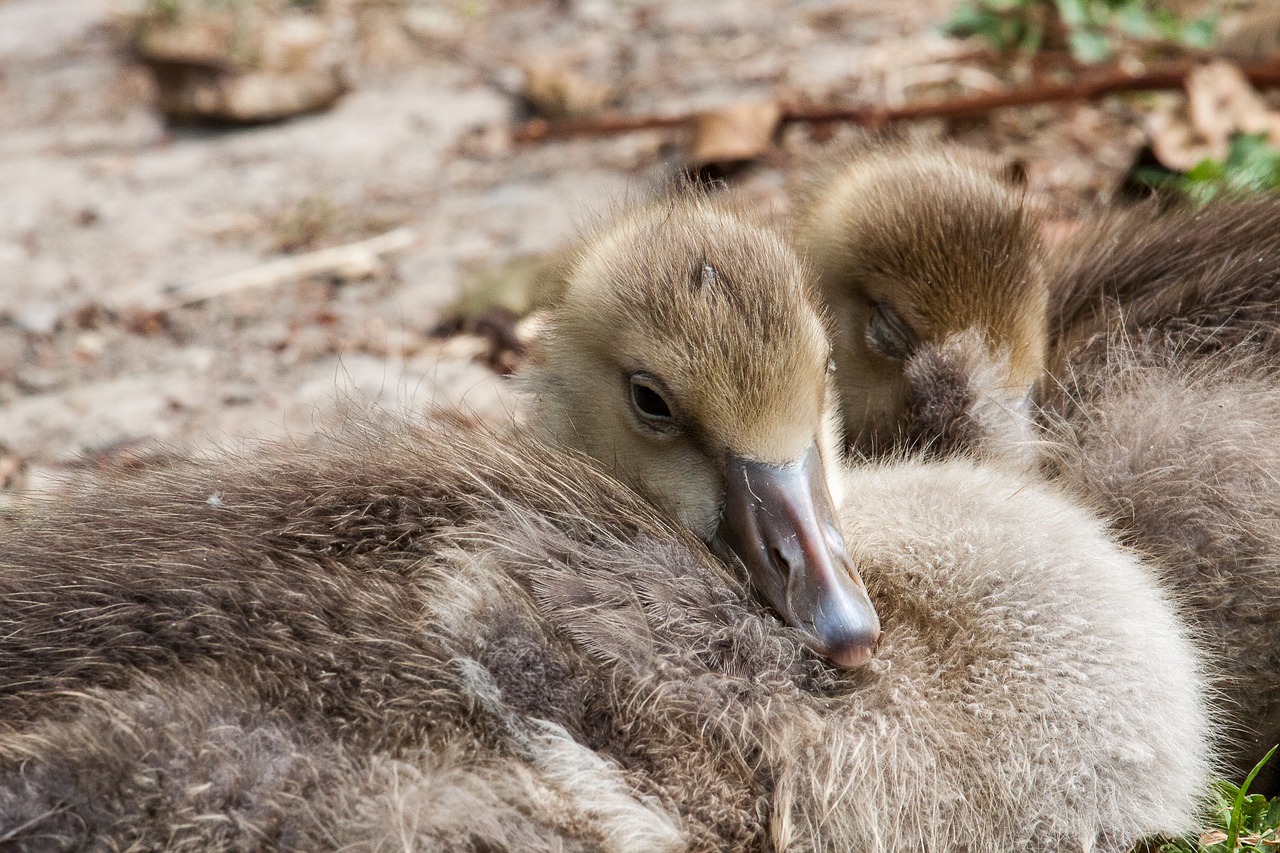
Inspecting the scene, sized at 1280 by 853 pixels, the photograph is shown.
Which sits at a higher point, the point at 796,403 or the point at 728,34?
the point at 796,403

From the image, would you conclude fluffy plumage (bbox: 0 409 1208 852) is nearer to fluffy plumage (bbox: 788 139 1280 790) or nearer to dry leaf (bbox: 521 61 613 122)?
fluffy plumage (bbox: 788 139 1280 790)

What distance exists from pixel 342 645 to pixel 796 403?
0.74m

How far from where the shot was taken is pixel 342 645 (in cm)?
148

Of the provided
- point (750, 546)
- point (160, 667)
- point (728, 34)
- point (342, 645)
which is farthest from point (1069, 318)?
point (728, 34)

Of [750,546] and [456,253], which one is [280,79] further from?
[750,546]

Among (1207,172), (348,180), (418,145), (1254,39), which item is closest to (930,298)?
(1207,172)

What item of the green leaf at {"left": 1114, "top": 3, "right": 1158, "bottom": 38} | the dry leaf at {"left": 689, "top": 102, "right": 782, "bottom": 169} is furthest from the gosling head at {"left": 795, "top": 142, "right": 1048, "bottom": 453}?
the green leaf at {"left": 1114, "top": 3, "right": 1158, "bottom": 38}

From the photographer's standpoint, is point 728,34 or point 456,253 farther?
point 728,34

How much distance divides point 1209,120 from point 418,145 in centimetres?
268

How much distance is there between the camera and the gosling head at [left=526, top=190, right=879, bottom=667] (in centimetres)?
176

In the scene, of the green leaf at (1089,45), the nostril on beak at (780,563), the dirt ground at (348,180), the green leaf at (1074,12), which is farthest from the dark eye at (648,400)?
the green leaf at (1074,12)

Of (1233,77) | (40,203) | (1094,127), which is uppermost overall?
(1233,77)

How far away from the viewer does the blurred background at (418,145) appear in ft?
11.0

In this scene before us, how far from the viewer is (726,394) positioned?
6.04 ft
